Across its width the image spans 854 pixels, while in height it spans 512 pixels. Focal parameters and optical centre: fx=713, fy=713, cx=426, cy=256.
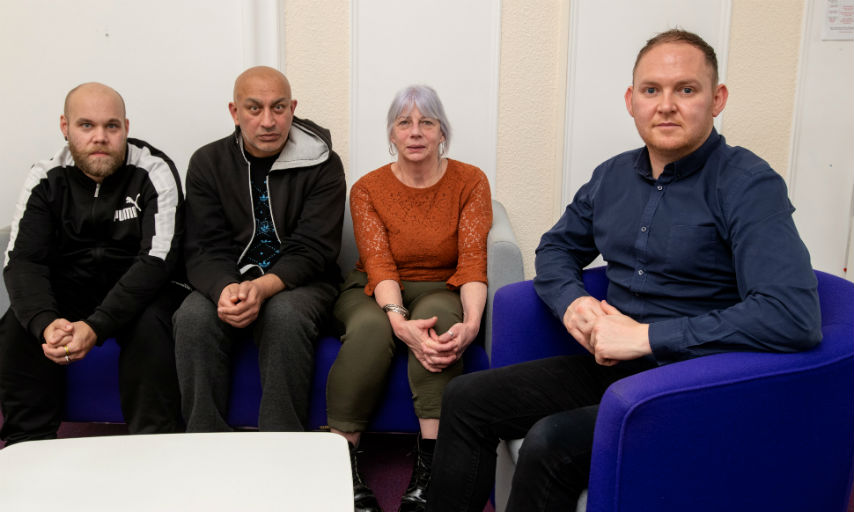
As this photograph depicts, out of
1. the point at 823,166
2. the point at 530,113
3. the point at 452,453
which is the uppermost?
the point at 530,113

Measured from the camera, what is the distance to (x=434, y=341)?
1.97 meters

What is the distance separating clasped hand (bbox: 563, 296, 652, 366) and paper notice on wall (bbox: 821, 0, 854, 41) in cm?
182

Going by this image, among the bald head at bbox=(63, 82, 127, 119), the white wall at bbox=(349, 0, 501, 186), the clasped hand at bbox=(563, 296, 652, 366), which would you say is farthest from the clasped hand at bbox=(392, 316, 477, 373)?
the bald head at bbox=(63, 82, 127, 119)

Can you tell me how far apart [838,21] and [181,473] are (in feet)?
9.14

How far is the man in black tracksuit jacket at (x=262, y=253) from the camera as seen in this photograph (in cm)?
204

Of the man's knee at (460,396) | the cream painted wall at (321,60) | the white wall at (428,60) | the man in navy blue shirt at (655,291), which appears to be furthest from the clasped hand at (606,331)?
the cream painted wall at (321,60)

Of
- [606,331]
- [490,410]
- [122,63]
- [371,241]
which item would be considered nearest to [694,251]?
[606,331]

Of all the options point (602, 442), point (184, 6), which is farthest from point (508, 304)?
point (184, 6)

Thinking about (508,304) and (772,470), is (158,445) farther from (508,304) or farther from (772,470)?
(772,470)

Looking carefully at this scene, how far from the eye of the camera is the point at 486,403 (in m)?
1.59

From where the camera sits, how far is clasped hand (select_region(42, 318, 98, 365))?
6.64ft

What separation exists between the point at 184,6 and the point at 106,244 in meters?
0.97

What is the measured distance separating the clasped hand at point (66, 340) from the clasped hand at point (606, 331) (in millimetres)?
1359

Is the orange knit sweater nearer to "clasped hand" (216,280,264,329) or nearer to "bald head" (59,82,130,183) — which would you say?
"clasped hand" (216,280,264,329)
